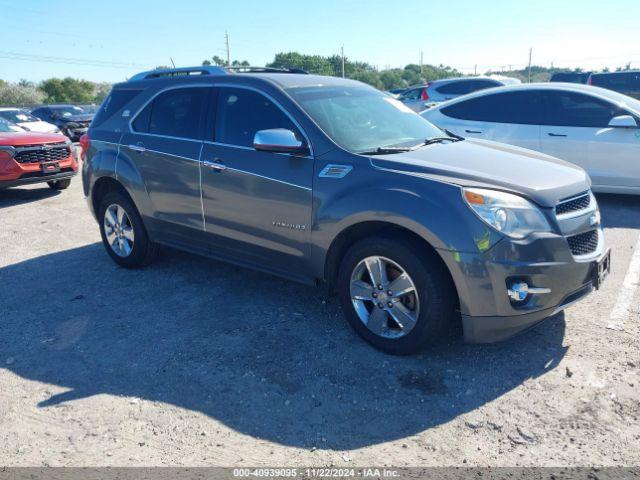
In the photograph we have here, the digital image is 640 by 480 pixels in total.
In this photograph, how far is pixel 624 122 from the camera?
7117 mm

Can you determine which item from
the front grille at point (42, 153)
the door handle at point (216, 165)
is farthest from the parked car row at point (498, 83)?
the door handle at point (216, 165)

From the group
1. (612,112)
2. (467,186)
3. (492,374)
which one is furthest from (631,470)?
(612,112)

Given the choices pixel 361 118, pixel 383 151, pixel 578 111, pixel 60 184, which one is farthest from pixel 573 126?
pixel 60 184

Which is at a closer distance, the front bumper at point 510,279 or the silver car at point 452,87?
the front bumper at point 510,279

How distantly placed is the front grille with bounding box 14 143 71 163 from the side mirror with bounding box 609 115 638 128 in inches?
359

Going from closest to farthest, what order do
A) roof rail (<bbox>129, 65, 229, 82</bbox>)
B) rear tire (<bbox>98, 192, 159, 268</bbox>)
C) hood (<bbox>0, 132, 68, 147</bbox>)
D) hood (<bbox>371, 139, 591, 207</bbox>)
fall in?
1. hood (<bbox>371, 139, 591, 207</bbox>)
2. roof rail (<bbox>129, 65, 229, 82</bbox>)
3. rear tire (<bbox>98, 192, 159, 268</bbox>)
4. hood (<bbox>0, 132, 68, 147</bbox>)

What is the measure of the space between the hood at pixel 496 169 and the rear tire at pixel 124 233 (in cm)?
283

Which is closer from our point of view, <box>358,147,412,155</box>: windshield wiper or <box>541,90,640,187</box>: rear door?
<box>358,147,412,155</box>: windshield wiper

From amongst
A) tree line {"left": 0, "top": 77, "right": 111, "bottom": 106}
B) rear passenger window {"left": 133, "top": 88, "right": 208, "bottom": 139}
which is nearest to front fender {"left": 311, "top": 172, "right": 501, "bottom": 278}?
rear passenger window {"left": 133, "top": 88, "right": 208, "bottom": 139}

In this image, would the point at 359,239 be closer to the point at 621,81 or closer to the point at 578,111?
the point at 578,111

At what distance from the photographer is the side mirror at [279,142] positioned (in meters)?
3.89

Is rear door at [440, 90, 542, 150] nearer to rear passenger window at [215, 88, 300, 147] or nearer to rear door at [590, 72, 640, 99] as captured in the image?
rear passenger window at [215, 88, 300, 147]

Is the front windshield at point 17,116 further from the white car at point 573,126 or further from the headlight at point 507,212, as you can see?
the headlight at point 507,212

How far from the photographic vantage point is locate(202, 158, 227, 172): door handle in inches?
177
